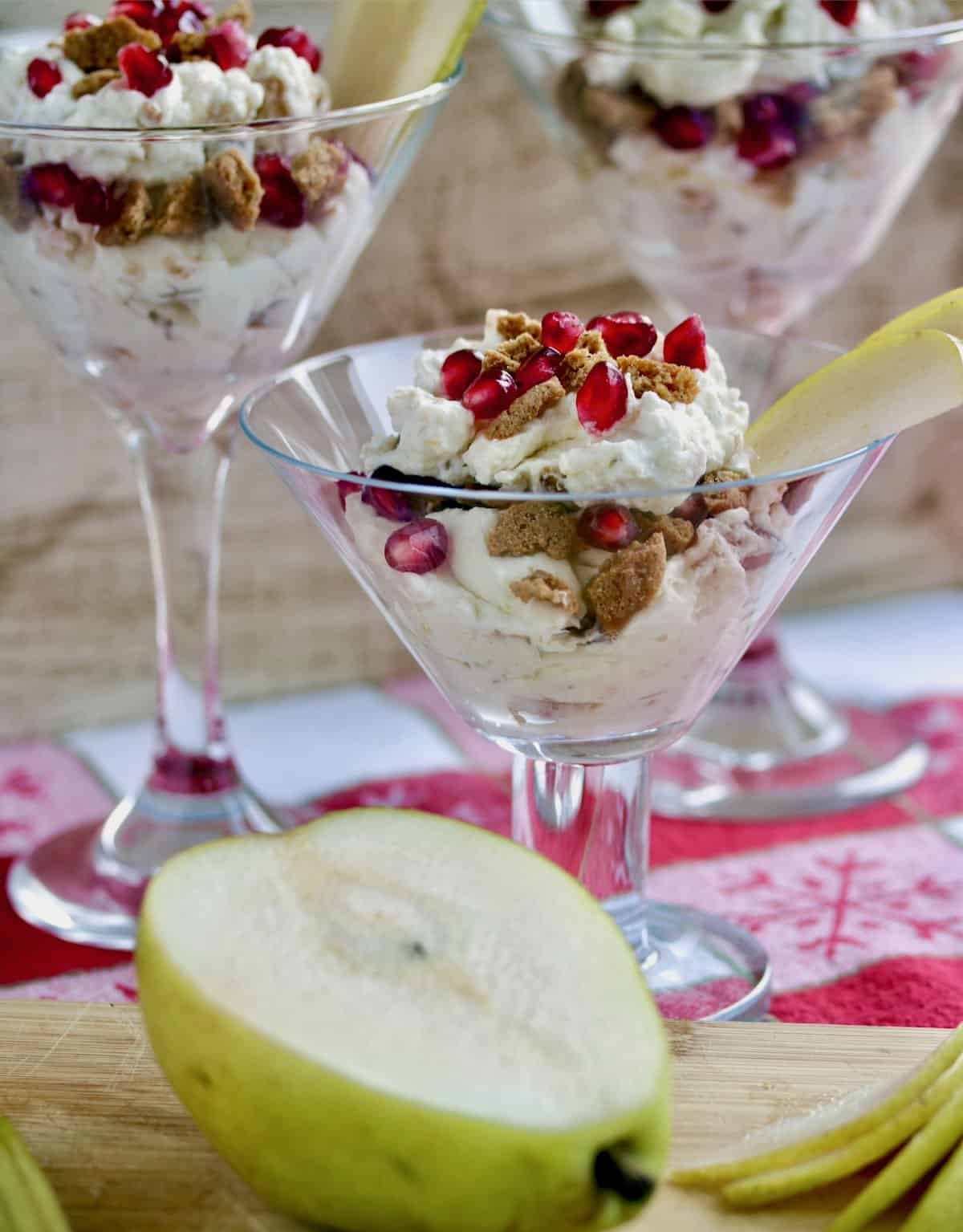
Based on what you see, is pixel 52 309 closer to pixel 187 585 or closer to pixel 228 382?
pixel 228 382

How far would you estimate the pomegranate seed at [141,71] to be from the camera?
134cm

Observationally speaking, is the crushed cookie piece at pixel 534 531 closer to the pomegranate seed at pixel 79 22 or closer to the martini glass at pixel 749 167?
the martini glass at pixel 749 167

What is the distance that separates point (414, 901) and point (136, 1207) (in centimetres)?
23

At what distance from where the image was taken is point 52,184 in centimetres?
134

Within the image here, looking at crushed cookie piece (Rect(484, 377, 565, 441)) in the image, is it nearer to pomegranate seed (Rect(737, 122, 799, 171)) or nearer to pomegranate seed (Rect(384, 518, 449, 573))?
pomegranate seed (Rect(384, 518, 449, 573))

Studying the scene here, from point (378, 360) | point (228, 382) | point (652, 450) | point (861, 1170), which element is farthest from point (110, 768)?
point (861, 1170)

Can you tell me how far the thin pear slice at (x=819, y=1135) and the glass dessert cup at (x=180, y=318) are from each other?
669 millimetres

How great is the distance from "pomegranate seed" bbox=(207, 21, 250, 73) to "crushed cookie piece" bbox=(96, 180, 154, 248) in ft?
0.46

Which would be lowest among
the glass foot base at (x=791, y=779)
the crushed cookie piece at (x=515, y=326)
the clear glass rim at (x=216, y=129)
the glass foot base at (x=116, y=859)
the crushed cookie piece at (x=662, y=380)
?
the glass foot base at (x=791, y=779)

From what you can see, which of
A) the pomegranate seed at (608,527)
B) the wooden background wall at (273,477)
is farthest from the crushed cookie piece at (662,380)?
the wooden background wall at (273,477)

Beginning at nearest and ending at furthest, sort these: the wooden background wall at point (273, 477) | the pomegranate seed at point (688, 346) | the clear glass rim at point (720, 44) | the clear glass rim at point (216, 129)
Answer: the pomegranate seed at point (688, 346) → the clear glass rim at point (216, 129) → the clear glass rim at point (720, 44) → the wooden background wall at point (273, 477)

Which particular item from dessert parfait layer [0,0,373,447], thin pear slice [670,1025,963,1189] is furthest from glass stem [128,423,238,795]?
thin pear slice [670,1025,963,1189]

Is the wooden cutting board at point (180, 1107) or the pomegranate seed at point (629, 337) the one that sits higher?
the pomegranate seed at point (629, 337)

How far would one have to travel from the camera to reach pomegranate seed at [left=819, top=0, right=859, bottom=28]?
5.30 ft
